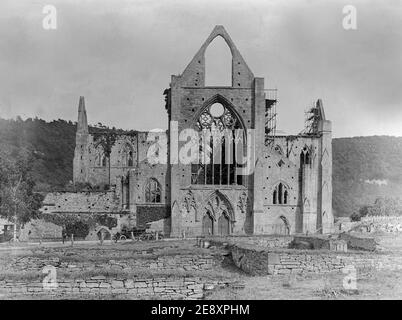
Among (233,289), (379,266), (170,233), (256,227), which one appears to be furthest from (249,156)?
(233,289)

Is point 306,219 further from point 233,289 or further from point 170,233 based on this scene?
point 233,289

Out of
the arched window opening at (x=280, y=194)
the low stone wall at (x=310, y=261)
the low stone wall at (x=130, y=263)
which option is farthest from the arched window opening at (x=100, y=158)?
the low stone wall at (x=310, y=261)

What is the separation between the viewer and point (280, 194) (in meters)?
54.7

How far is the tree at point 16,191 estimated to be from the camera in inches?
1574

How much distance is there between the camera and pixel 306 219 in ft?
178

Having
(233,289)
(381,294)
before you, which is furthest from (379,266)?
(233,289)

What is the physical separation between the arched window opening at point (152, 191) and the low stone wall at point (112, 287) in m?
35.3

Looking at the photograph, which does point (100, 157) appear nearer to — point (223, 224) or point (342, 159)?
point (223, 224)

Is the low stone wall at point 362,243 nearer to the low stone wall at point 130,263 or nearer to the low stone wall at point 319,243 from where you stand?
the low stone wall at point 319,243

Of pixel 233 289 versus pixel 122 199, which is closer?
pixel 233 289

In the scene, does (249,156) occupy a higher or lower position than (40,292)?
higher
